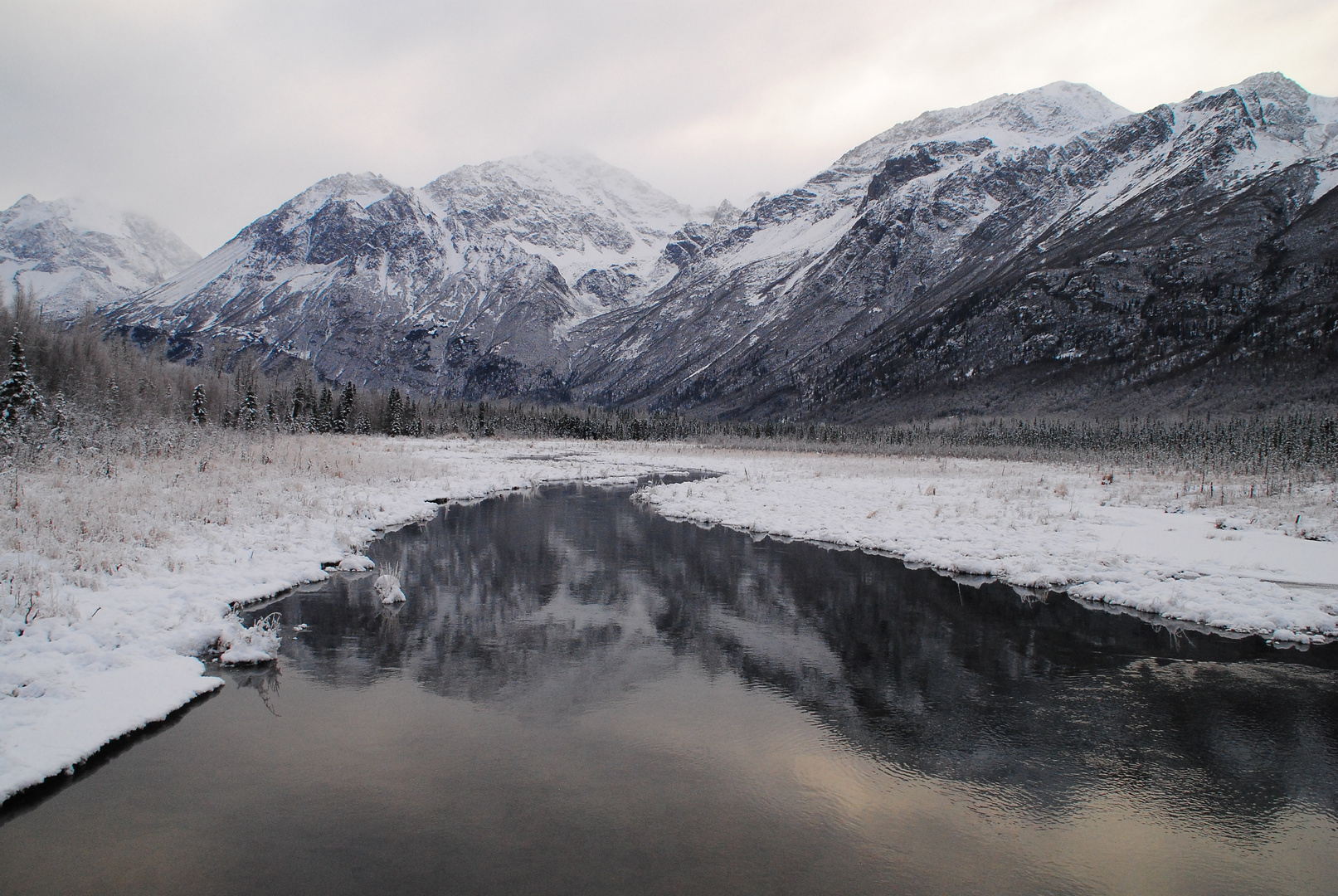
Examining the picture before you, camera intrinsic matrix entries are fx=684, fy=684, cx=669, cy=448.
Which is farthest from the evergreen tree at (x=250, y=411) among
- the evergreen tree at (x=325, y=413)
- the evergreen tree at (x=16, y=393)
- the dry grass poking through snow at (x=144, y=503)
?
the evergreen tree at (x=16, y=393)

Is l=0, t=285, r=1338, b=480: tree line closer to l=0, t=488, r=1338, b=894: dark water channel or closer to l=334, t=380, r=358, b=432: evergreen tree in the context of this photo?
l=334, t=380, r=358, b=432: evergreen tree

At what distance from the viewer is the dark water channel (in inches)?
240

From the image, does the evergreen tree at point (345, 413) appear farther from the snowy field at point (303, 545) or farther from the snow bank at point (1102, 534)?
the snow bank at point (1102, 534)

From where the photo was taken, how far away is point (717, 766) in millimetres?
8023

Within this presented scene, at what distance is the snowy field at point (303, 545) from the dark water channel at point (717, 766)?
1.10 meters

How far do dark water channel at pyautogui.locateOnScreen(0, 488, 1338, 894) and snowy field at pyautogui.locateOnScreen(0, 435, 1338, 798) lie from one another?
1097mm

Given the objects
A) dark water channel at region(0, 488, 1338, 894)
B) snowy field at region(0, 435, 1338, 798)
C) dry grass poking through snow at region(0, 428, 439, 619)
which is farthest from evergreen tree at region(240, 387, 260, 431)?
dark water channel at region(0, 488, 1338, 894)

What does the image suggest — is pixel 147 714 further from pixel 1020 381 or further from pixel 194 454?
pixel 1020 381

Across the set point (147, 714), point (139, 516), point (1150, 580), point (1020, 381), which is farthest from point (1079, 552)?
point (1020, 381)

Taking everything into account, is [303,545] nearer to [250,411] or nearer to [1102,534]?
[1102,534]

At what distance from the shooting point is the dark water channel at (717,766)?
6.10 m

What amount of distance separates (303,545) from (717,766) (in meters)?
14.4

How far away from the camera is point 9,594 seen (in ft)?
34.9

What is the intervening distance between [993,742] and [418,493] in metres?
28.0
